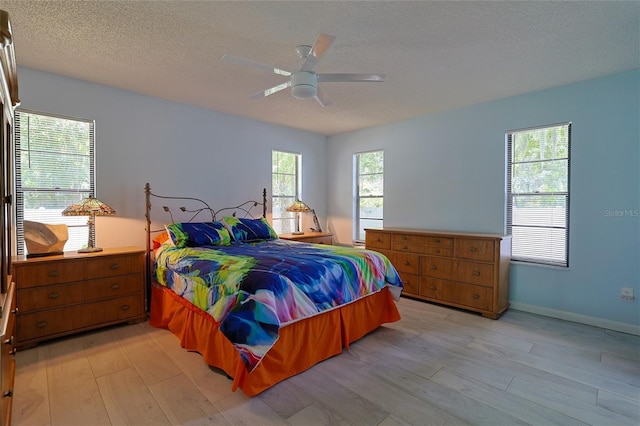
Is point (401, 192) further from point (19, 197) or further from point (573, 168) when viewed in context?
point (19, 197)

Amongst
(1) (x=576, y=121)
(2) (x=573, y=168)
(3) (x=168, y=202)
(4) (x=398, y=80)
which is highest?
(4) (x=398, y=80)

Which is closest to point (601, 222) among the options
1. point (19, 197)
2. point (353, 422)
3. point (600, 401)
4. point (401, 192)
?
point (600, 401)

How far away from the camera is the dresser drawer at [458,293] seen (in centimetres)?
355

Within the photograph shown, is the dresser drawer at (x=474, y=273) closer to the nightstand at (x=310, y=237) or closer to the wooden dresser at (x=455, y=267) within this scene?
the wooden dresser at (x=455, y=267)

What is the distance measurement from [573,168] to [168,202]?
471 centimetres

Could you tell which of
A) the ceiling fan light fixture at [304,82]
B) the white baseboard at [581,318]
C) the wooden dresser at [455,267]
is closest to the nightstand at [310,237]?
the wooden dresser at [455,267]

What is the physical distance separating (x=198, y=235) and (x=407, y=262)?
8.74ft

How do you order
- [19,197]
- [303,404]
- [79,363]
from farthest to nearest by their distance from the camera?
1. [19,197]
2. [79,363]
3. [303,404]

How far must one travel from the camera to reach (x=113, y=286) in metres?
3.13

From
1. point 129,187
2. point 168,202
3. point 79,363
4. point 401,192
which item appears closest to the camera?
point 79,363

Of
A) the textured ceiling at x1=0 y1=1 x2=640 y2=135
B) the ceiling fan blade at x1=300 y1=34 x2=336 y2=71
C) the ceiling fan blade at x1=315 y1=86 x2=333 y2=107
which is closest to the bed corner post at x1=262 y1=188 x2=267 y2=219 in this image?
the textured ceiling at x1=0 y1=1 x2=640 y2=135

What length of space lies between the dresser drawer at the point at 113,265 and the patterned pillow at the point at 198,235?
41 centimetres

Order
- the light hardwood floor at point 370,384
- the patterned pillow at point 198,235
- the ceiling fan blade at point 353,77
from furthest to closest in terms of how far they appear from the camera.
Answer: the patterned pillow at point 198,235, the ceiling fan blade at point 353,77, the light hardwood floor at point 370,384

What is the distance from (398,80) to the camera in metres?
3.26
